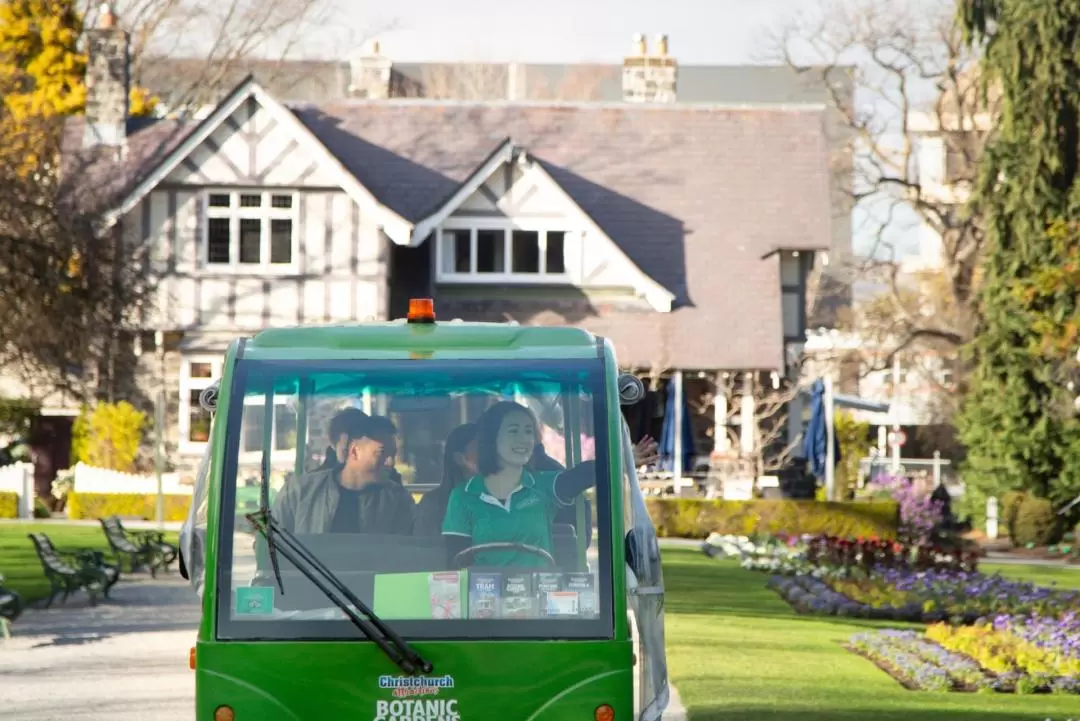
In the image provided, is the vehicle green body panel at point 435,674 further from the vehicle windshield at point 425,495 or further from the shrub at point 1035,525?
the shrub at point 1035,525

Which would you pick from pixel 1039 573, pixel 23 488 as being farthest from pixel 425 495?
pixel 23 488

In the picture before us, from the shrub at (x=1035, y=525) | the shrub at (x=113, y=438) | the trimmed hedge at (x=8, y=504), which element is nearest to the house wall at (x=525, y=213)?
the shrub at (x=113, y=438)

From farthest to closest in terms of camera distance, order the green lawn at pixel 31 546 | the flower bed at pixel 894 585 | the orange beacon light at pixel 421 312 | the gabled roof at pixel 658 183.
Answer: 1. the gabled roof at pixel 658 183
2. the green lawn at pixel 31 546
3. the flower bed at pixel 894 585
4. the orange beacon light at pixel 421 312

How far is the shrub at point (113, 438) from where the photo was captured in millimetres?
36719

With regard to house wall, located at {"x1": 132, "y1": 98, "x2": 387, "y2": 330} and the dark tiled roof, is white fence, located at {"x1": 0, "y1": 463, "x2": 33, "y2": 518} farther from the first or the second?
the dark tiled roof

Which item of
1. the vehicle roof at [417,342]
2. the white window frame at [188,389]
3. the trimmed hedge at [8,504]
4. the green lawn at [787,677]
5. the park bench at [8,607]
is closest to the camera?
the vehicle roof at [417,342]

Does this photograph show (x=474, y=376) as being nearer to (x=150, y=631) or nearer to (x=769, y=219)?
(x=150, y=631)

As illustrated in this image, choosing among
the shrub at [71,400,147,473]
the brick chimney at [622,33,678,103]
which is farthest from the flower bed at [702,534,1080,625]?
the brick chimney at [622,33,678,103]

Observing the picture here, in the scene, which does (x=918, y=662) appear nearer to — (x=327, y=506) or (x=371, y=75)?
(x=327, y=506)

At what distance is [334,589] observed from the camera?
7.66 m

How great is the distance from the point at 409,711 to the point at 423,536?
2.63 ft

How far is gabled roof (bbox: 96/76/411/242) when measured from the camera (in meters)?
36.5

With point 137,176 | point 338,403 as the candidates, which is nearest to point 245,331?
point 137,176

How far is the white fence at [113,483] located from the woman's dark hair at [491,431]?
28.0 metres
